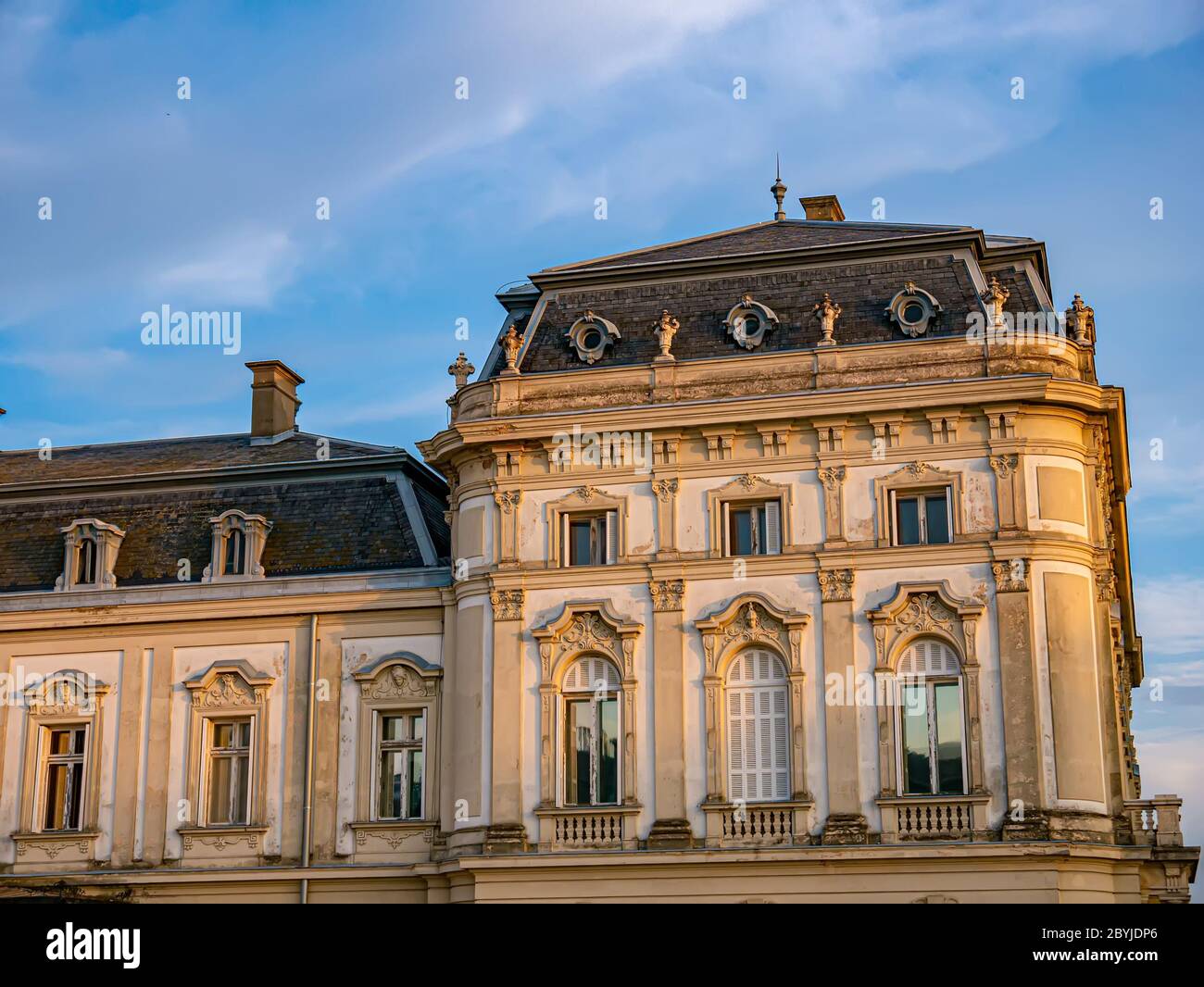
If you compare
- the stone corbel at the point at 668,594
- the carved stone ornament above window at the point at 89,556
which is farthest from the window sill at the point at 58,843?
the stone corbel at the point at 668,594

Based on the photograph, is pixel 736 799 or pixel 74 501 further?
pixel 74 501

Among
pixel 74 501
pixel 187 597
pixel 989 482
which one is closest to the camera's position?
pixel 989 482

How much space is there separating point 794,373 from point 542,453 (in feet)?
18.0

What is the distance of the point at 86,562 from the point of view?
42188 millimetres

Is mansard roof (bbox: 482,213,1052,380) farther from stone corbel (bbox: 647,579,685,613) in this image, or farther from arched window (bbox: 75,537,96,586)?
arched window (bbox: 75,537,96,586)

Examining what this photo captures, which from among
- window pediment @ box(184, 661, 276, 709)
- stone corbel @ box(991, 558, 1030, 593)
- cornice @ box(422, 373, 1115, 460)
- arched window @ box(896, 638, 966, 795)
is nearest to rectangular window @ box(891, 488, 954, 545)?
stone corbel @ box(991, 558, 1030, 593)

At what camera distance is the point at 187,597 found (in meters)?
40.5

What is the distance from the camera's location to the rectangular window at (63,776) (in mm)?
40312

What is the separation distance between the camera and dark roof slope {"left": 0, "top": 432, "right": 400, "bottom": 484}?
44.8m

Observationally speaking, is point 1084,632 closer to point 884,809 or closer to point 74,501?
point 884,809

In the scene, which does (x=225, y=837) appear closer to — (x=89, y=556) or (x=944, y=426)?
(x=89, y=556)

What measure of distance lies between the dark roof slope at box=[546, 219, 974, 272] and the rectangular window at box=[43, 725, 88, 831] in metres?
15.0

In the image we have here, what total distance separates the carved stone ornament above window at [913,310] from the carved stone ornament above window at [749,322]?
250 centimetres
